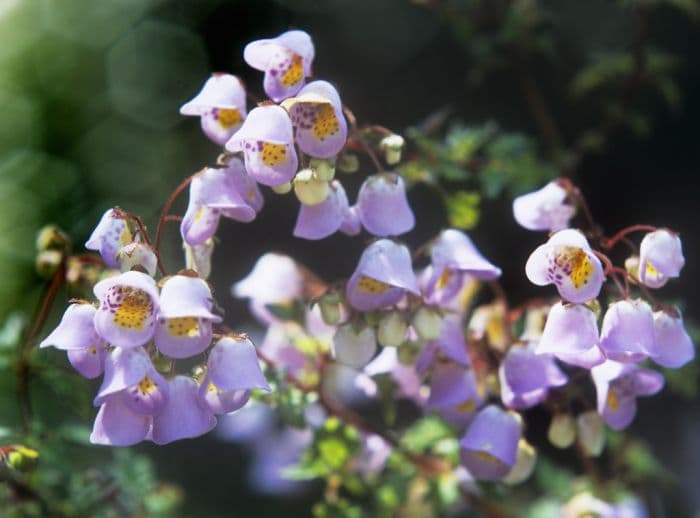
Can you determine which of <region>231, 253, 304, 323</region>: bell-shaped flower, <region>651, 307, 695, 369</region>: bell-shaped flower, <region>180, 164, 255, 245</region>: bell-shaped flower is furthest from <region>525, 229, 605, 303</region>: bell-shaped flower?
Answer: <region>231, 253, 304, 323</region>: bell-shaped flower

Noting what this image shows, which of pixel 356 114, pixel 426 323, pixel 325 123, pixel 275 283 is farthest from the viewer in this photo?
pixel 356 114

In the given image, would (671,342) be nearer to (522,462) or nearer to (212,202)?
(522,462)

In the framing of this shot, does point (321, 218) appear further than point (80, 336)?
Yes

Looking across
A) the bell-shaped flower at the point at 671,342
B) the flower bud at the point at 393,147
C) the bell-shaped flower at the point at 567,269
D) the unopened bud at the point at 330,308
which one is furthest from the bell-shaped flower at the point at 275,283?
the bell-shaped flower at the point at 671,342

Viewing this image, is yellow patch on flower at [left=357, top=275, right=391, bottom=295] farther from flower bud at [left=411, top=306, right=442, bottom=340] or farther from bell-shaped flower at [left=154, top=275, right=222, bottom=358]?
bell-shaped flower at [left=154, top=275, right=222, bottom=358]

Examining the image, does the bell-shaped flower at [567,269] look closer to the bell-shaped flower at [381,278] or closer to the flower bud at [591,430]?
the bell-shaped flower at [381,278]

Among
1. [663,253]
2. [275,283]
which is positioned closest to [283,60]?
[275,283]
